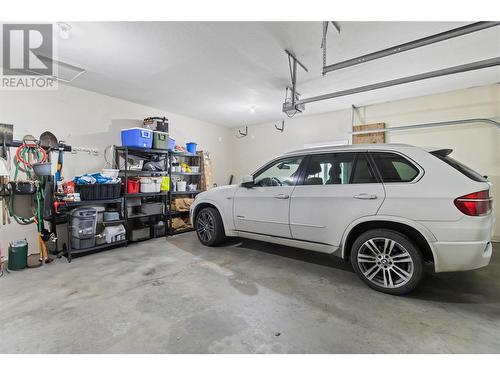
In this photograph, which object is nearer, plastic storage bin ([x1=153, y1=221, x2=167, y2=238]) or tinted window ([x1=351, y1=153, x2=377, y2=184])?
tinted window ([x1=351, y1=153, x2=377, y2=184])

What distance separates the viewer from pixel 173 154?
5.07m

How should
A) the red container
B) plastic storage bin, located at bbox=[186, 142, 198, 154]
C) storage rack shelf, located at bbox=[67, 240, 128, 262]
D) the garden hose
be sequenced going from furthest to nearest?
plastic storage bin, located at bbox=[186, 142, 198, 154]
the red container
storage rack shelf, located at bbox=[67, 240, 128, 262]
the garden hose

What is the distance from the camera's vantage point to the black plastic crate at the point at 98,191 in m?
3.57

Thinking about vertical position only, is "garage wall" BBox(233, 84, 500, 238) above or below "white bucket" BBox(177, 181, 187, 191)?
above

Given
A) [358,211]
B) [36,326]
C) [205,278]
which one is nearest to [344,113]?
[358,211]

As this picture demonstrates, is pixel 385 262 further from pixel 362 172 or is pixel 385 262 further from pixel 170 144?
pixel 170 144

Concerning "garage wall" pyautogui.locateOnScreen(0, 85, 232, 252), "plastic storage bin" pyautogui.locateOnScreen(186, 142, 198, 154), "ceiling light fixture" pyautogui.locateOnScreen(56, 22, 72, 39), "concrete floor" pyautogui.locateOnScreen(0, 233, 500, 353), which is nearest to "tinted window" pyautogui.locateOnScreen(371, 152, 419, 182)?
"concrete floor" pyautogui.locateOnScreen(0, 233, 500, 353)

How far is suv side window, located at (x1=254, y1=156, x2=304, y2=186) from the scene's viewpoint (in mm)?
3006

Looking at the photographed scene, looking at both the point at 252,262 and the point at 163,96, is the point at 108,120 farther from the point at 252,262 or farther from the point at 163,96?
the point at 252,262

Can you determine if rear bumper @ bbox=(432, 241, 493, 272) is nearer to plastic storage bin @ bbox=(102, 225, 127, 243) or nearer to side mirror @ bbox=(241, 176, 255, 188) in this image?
side mirror @ bbox=(241, 176, 255, 188)

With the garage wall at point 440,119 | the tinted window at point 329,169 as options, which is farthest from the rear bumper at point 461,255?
the garage wall at point 440,119

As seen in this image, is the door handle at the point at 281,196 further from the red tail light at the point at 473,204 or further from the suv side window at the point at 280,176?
the red tail light at the point at 473,204

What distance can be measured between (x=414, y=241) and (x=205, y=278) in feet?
7.56

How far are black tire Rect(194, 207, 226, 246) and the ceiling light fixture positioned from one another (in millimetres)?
2844
